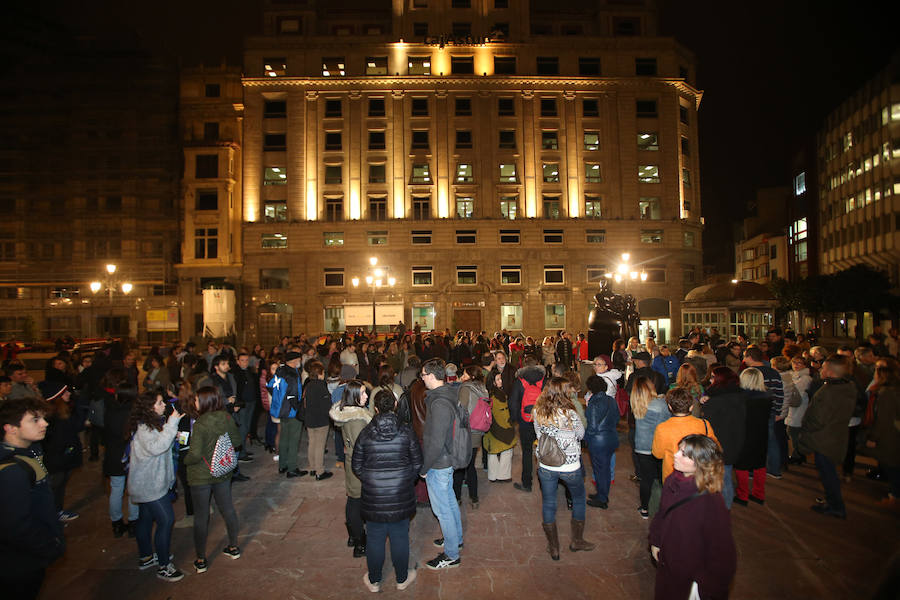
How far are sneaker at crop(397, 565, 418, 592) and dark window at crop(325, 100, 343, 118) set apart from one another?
37867mm

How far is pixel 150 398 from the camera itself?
4758 millimetres

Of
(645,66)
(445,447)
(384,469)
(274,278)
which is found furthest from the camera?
(645,66)

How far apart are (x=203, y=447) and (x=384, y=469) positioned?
218 centimetres

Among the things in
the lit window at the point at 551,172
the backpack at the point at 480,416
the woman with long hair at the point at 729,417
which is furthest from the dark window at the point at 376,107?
the woman with long hair at the point at 729,417

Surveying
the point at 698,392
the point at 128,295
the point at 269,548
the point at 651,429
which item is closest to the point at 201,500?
the point at 269,548

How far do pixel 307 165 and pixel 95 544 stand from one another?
34487 millimetres

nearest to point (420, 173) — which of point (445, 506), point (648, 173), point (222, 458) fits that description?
point (648, 173)

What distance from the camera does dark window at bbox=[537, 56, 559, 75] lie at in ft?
124

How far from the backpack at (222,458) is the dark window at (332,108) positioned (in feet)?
120

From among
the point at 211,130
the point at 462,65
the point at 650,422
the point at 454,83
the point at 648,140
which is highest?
the point at 462,65

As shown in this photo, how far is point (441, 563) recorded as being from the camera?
492cm

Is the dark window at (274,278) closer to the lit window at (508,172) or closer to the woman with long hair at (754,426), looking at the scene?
the lit window at (508,172)

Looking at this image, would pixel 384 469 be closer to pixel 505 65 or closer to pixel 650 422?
pixel 650 422

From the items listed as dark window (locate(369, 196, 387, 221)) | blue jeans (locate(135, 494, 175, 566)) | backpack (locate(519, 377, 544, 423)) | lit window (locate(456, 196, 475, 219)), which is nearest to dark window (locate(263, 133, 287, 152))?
dark window (locate(369, 196, 387, 221))
